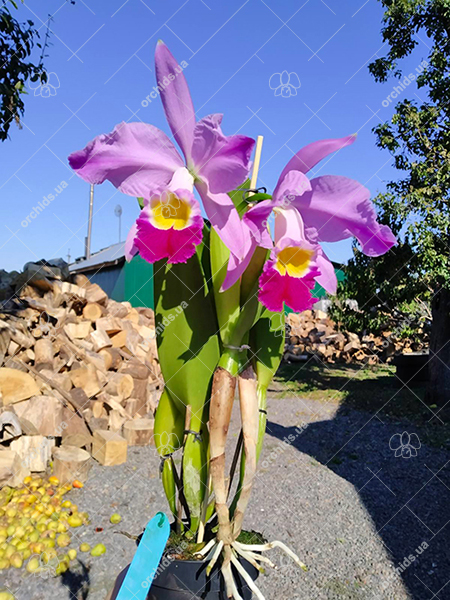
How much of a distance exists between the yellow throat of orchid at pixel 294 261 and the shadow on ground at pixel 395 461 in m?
2.28

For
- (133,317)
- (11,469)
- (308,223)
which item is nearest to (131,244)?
(308,223)

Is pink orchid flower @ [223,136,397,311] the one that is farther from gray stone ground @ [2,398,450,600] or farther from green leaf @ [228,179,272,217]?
gray stone ground @ [2,398,450,600]

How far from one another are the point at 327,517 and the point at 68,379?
2409 millimetres

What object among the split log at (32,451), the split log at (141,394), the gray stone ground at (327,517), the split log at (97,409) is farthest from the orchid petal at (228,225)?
the split log at (141,394)

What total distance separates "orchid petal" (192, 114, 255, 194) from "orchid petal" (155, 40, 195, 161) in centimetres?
5

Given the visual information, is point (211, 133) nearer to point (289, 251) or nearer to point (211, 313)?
point (289, 251)

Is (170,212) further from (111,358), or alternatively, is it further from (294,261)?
(111,358)

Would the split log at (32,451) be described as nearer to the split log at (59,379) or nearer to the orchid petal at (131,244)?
the split log at (59,379)

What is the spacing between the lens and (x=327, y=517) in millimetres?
3039

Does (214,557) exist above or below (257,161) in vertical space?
below

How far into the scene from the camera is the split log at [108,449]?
351cm

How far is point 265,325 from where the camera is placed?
1034 mm

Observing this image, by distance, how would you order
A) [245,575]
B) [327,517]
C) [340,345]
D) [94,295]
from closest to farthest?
[245,575] → [327,517] → [94,295] → [340,345]

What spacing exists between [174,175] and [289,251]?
0.23 metres
